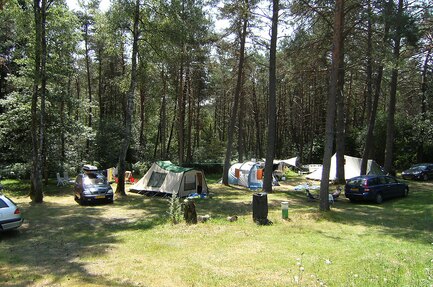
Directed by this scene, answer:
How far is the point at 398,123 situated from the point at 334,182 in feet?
41.5

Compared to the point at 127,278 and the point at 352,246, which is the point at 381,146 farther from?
the point at 127,278

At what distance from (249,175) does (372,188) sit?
8.84 m

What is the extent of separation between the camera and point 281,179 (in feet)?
91.3

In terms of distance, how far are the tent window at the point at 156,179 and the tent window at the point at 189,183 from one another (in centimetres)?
129

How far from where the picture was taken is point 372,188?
52.1ft

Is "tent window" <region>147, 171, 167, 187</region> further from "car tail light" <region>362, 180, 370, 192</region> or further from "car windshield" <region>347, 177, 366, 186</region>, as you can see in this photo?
"car tail light" <region>362, 180, 370, 192</region>

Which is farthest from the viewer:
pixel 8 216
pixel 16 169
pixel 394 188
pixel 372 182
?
pixel 16 169

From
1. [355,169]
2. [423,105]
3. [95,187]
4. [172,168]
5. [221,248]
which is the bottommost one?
[221,248]

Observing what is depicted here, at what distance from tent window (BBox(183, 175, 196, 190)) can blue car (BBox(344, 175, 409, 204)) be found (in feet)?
25.0

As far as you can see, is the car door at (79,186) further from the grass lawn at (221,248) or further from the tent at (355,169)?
the tent at (355,169)

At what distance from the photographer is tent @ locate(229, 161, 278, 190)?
23061mm

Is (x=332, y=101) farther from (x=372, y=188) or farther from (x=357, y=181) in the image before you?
(x=372, y=188)

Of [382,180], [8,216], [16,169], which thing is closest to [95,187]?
[8,216]

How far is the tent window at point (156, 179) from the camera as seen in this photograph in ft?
60.3
